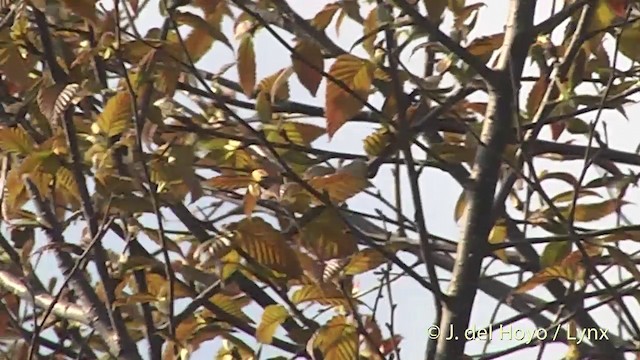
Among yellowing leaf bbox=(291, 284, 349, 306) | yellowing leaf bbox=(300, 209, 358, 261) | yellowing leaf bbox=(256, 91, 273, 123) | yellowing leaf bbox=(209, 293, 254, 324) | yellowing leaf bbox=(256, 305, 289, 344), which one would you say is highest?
yellowing leaf bbox=(256, 91, 273, 123)

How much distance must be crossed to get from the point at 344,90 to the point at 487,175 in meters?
0.28

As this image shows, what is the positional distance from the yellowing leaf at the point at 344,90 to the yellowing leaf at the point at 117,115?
10.0 inches

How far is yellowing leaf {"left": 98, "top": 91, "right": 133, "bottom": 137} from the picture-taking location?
4.01 ft

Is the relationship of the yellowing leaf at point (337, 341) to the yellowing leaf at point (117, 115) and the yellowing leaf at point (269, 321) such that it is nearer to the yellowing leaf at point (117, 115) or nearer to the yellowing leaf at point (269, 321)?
the yellowing leaf at point (269, 321)

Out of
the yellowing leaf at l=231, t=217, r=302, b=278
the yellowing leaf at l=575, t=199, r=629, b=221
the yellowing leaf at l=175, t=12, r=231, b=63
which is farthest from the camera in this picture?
the yellowing leaf at l=575, t=199, r=629, b=221

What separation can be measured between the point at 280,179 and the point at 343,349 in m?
0.23

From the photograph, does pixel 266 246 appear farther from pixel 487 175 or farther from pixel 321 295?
pixel 487 175

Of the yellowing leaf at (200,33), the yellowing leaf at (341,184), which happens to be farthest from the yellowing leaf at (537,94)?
the yellowing leaf at (200,33)

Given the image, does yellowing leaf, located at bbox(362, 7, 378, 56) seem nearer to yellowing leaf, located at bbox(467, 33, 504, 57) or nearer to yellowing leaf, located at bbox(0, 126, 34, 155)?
yellowing leaf, located at bbox(467, 33, 504, 57)

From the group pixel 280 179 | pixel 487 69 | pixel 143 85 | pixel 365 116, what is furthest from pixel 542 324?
pixel 143 85

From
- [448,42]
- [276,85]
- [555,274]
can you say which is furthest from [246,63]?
[555,274]

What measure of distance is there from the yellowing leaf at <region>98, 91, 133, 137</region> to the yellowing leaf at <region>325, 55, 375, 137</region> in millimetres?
255

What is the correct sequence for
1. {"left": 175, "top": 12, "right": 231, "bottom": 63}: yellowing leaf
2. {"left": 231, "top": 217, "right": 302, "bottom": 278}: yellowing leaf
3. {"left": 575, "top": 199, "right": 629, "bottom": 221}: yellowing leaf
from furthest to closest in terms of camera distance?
{"left": 575, "top": 199, "right": 629, "bottom": 221}: yellowing leaf, {"left": 175, "top": 12, "right": 231, "bottom": 63}: yellowing leaf, {"left": 231, "top": 217, "right": 302, "bottom": 278}: yellowing leaf

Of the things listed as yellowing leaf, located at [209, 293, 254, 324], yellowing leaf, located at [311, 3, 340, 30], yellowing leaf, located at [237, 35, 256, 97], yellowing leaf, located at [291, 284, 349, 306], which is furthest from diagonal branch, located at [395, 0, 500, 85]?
yellowing leaf, located at [209, 293, 254, 324]
